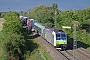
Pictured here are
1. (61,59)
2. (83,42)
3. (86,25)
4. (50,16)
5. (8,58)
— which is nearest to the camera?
(61,59)

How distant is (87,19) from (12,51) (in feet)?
143

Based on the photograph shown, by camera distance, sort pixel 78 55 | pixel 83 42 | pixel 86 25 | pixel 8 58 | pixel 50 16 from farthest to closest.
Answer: pixel 50 16, pixel 86 25, pixel 83 42, pixel 8 58, pixel 78 55

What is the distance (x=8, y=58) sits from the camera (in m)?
39.8

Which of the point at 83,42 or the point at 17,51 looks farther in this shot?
the point at 83,42

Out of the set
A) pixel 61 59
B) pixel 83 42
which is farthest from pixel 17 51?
pixel 83 42

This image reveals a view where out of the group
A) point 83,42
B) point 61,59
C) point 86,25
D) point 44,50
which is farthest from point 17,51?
point 86,25

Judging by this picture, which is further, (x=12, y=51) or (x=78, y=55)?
(x=12, y=51)

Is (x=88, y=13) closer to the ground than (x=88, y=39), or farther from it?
farther from it

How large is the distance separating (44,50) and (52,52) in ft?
9.66

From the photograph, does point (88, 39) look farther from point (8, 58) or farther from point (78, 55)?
point (8, 58)

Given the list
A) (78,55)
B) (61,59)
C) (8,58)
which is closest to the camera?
(61,59)

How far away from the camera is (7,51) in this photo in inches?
1592

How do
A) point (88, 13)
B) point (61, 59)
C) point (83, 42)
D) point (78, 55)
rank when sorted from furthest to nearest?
point (88, 13)
point (83, 42)
point (78, 55)
point (61, 59)

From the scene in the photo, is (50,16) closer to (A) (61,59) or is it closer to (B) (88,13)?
(B) (88,13)
